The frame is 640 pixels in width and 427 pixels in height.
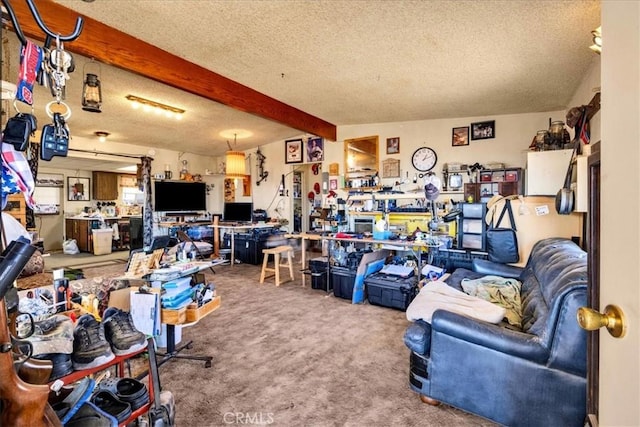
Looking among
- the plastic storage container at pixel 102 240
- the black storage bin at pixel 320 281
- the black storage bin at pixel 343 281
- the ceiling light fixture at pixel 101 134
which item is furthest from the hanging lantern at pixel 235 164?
the plastic storage container at pixel 102 240

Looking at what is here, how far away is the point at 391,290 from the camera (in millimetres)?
3604

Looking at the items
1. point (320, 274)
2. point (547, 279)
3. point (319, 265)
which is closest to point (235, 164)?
point (319, 265)

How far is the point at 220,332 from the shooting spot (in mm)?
2975

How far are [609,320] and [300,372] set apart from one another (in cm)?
201

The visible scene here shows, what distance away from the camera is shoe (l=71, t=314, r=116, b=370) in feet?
3.84

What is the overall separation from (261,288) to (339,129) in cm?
333

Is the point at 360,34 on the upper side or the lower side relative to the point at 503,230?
upper

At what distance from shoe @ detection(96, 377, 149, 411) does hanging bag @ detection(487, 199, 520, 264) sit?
3329 mm

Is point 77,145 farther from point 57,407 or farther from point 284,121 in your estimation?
point 57,407

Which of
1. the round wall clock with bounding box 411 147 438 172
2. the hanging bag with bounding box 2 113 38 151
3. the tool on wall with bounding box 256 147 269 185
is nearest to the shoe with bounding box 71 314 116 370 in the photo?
the hanging bag with bounding box 2 113 38 151

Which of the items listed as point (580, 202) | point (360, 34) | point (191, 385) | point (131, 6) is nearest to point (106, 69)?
point (131, 6)

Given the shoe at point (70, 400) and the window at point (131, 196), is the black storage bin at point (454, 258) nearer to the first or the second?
the shoe at point (70, 400)

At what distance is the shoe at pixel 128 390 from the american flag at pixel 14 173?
0.93 metres

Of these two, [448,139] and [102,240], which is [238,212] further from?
[448,139]
